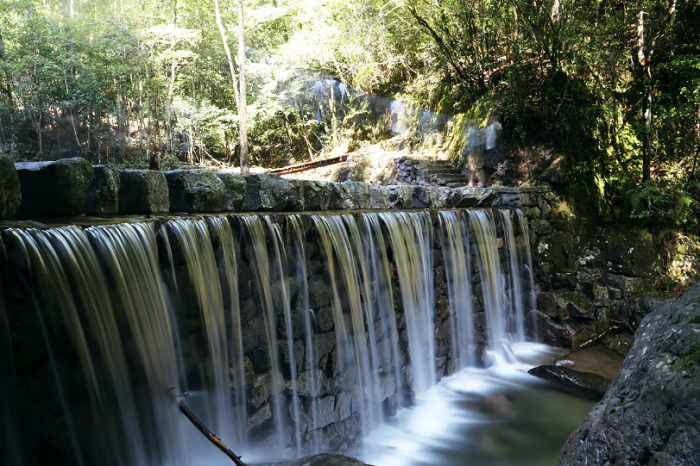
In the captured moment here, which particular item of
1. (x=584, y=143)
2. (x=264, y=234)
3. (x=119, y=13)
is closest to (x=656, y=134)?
(x=584, y=143)

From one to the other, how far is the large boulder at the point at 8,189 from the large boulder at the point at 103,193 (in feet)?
1.70

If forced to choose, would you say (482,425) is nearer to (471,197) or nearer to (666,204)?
(471,197)

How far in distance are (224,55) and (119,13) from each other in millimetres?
5274

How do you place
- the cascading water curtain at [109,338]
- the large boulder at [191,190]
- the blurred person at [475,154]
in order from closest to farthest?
the cascading water curtain at [109,338] < the large boulder at [191,190] < the blurred person at [475,154]

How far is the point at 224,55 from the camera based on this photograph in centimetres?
1864

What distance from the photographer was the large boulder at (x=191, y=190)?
397 cm

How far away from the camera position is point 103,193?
3.27 meters

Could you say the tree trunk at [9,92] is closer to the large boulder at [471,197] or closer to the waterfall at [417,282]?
the waterfall at [417,282]

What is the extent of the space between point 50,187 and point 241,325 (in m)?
1.77

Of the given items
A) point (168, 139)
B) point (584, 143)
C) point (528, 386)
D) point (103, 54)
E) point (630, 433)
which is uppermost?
point (103, 54)

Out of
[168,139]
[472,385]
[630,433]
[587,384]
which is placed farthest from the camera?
[168,139]

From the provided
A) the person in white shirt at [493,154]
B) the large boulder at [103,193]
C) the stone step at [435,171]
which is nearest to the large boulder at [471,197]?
the person in white shirt at [493,154]

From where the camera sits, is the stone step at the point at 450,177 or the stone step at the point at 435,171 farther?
the stone step at the point at 435,171

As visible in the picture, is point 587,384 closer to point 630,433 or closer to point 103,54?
point 630,433
